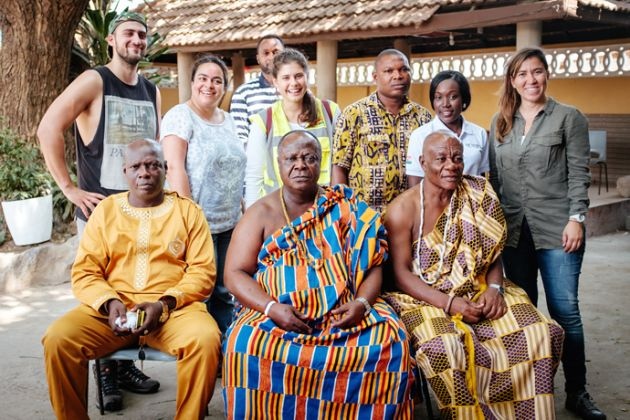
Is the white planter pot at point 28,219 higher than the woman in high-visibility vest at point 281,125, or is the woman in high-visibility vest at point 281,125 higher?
the woman in high-visibility vest at point 281,125

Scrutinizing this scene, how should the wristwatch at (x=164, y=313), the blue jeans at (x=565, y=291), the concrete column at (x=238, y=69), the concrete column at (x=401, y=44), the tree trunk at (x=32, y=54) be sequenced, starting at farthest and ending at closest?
the concrete column at (x=238, y=69), the concrete column at (x=401, y=44), the tree trunk at (x=32, y=54), the blue jeans at (x=565, y=291), the wristwatch at (x=164, y=313)

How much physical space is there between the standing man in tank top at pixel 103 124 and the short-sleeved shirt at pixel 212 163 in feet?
0.80

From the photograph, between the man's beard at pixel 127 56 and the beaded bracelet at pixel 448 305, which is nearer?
the beaded bracelet at pixel 448 305

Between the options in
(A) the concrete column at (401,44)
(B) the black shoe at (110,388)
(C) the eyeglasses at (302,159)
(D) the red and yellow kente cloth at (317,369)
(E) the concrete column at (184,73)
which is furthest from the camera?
(E) the concrete column at (184,73)

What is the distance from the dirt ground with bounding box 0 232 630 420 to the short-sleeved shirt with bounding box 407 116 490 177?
137 centimetres

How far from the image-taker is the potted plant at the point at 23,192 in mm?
6844

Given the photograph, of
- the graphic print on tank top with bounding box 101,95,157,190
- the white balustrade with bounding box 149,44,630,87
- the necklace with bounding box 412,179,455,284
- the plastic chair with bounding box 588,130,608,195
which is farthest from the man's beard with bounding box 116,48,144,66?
the plastic chair with bounding box 588,130,608,195

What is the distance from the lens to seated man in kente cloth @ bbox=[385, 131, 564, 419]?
3.29 m

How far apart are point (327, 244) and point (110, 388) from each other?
1.53 m

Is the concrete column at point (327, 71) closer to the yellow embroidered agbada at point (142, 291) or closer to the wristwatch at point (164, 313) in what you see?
the yellow embroidered agbada at point (142, 291)

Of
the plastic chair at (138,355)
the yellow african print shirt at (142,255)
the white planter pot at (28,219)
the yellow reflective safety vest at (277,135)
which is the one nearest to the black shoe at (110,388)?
the plastic chair at (138,355)

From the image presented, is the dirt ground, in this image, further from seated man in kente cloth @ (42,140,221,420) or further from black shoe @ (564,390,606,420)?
seated man in kente cloth @ (42,140,221,420)

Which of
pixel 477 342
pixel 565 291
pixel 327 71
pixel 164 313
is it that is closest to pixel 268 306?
pixel 164 313

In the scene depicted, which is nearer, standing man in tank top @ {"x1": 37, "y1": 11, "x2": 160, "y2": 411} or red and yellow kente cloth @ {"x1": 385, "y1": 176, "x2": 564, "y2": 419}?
red and yellow kente cloth @ {"x1": 385, "y1": 176, "x2": 564, "y2": 419}
